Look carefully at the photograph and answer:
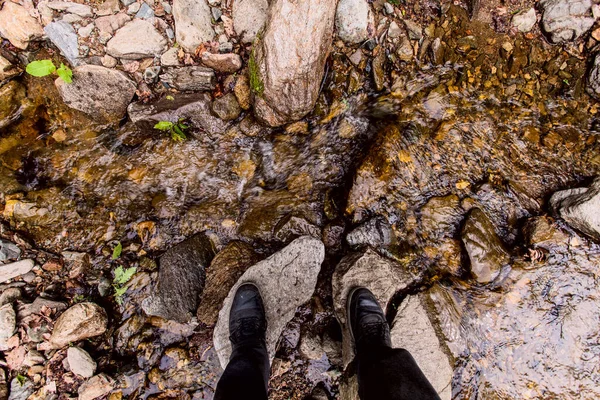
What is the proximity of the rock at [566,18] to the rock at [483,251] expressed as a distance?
9.03ft

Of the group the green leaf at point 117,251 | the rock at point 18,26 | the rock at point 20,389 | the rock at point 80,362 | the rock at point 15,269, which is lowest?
the rock at point 20,389

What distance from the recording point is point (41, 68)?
3848mm

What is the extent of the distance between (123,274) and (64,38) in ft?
10.2

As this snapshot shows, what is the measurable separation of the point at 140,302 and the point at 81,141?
7.93 ft

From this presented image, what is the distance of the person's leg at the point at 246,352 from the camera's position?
2.53 m

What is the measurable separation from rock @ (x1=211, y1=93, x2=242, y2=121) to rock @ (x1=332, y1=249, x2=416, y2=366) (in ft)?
8.40

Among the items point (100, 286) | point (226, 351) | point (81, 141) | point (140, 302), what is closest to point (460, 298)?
point (226, 351)

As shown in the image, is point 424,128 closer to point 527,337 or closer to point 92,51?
point 527,337

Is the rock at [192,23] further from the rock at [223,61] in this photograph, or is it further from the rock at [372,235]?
the rock at [372,235]

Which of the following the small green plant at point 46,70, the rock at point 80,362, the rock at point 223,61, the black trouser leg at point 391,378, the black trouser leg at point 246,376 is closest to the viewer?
the black trouser leg at point 391,378

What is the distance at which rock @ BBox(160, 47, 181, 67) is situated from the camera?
4.08 metres

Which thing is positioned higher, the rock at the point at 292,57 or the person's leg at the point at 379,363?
the rock at the point at 292,57

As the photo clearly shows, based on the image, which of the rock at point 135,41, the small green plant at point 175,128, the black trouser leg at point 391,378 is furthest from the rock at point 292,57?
the black trouser leg at point 391,378

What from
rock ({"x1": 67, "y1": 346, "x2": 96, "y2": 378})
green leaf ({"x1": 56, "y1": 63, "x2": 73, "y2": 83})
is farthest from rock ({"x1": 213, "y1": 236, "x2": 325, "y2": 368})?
green leaf ({"x1": 56, "y1": 63, "x2": 73, "y2": 83})
